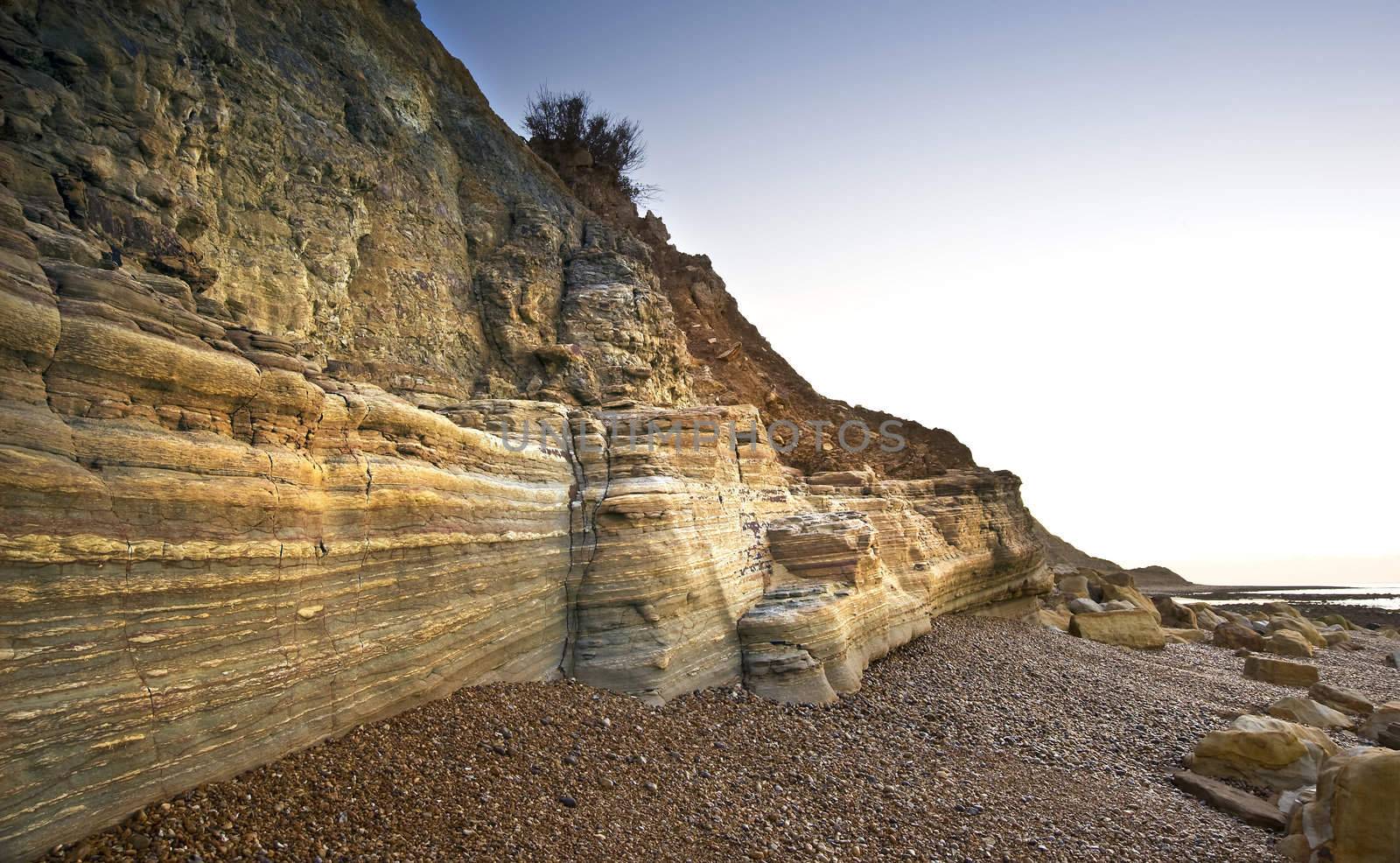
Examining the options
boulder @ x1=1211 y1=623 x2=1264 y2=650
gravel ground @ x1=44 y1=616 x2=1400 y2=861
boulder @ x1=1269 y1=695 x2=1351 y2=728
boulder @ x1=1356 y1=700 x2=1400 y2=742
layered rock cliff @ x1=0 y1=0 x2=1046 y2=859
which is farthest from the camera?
boulder @ x1=1211 y1=623 x2=1264 y2=650

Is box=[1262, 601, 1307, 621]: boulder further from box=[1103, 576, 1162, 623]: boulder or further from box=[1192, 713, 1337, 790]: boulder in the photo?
box=[1192, 713, 1337, 790]: boulder

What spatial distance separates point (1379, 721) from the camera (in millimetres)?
10023

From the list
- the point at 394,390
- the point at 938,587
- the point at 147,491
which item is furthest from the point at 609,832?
the point at 938,587

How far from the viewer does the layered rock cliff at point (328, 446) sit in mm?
3838

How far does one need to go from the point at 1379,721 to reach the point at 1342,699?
2.75 metres

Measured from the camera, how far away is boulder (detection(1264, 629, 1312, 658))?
18484 millimetres

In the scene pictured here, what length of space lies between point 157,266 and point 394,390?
2886 mm

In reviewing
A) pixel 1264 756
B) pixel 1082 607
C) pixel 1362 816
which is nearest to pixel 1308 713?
pixel 1264 756

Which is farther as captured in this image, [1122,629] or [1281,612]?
[1281,612]

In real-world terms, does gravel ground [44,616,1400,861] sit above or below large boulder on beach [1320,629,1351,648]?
above

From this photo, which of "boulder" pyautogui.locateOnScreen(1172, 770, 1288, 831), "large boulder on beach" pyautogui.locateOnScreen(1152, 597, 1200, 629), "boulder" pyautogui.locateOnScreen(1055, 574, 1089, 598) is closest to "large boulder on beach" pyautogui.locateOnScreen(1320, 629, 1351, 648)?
"large boulder on beach" pyautogui.locateOnScreen(1152, 597, 1200, 629)

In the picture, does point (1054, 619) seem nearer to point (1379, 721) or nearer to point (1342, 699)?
point (1342, 699)

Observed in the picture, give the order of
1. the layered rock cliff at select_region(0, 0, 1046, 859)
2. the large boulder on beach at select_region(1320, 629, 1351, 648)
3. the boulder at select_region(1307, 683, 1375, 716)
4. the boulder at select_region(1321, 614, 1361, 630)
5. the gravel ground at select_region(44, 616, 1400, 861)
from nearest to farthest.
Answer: the layered rock cliff at select_region(0, 0, 1046, 859) < the gravel ground at select_region(44, 616, 1400, 861) < the boulder at select_region(1307, 683, 1375, 716) < the large boulder on beach at select_region(1320, 629, 1351, 648) < the boulder at select_region(1321, 614, 1361, 630)

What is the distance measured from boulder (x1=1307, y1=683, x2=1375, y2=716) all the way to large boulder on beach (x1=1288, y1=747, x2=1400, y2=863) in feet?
26.2
